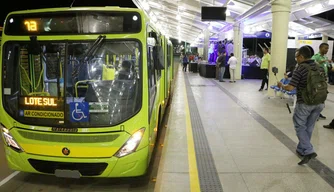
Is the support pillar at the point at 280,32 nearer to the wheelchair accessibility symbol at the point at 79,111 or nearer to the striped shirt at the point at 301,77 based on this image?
the striped shirt at the point at 301,77

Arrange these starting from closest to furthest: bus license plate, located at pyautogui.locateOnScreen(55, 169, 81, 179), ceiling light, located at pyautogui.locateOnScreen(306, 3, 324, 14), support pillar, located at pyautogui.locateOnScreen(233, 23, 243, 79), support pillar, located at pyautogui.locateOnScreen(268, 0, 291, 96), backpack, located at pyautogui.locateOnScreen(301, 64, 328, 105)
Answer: bus license plate, located at pyautogui.locateOnScreen(55, 169, 81, 179) < backpack, located at pyautogui.locateOnScreen(301, 64, 328, 105) < support pillar, located at pyautogui.locateOnScreen(268, 0, 291, 96) < ceiling light, located at pyautogui.locateOnScreen(306, 3, 324, 14) < support pillar, located at pyautogui.locateOnScreen(233, 23, 243, 79)

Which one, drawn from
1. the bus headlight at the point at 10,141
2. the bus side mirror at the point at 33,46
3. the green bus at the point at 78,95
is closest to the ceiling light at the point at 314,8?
the green bus at the point at 78,95

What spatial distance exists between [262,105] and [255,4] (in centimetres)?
579

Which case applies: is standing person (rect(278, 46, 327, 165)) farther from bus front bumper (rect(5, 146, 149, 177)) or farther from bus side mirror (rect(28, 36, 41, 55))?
bus side mirror (rect(28, 36, 41, 55))

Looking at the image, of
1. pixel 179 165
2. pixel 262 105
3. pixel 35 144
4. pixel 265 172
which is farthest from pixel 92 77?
pixel 262 105

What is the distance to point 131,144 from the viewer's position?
4.05m

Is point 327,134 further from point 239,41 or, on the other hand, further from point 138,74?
point 239,41

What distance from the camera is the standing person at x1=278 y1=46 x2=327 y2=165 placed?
455 centimetres

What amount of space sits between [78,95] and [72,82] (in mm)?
202

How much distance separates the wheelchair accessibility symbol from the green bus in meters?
0.01

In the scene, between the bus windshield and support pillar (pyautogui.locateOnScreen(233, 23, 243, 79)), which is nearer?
the bus windshield

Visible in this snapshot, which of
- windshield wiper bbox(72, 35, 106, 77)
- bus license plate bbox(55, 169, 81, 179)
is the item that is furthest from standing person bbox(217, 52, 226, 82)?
bus license plate bbox(55, 169, 81, 179)

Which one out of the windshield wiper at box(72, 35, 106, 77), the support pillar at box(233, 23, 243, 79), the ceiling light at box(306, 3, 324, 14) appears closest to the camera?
the windshield wiper at box(72, 35, 106, 77)

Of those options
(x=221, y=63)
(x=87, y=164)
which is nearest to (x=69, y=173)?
(x=87, y=164)
